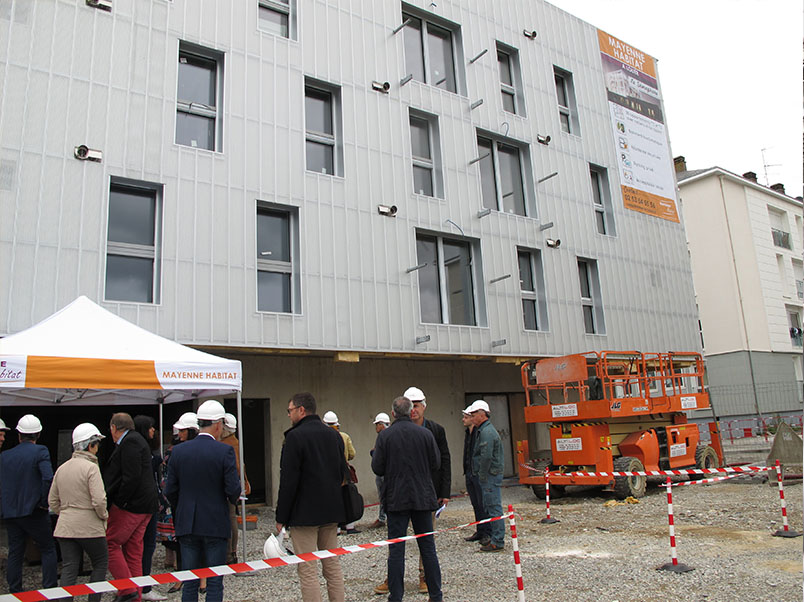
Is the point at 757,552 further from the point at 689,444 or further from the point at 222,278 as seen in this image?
the point at 222,278

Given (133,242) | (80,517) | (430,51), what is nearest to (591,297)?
(430,51)

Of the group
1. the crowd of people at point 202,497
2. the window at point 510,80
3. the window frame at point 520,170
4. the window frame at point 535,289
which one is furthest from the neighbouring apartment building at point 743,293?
the crowd of people at point 202,497

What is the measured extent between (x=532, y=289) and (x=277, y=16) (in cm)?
898

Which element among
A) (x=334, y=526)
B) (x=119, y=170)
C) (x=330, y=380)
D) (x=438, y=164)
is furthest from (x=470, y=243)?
(x=334, y=526)

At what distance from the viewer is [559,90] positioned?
62.6ft

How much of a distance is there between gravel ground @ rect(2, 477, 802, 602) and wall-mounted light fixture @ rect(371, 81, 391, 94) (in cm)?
944

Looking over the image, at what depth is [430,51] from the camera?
53.6 feet

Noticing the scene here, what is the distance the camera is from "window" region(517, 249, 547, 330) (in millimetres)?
A: 16234

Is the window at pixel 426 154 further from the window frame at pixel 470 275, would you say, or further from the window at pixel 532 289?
the window at pixel 532 289

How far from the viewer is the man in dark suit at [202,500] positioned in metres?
5.02

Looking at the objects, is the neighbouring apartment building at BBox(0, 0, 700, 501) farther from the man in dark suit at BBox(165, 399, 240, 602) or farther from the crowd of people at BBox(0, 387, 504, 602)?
the man in dark suit at BBox(165, 399, 240, 602)

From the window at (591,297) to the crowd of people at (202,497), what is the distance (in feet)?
37.8

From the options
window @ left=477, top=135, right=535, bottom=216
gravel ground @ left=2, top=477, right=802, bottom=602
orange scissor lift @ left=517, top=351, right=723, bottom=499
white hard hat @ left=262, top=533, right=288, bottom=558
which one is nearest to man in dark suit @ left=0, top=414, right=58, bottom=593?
gravel ground @ left=2, top=477, right=802, bottom=602

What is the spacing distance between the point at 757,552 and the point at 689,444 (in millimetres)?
7020
